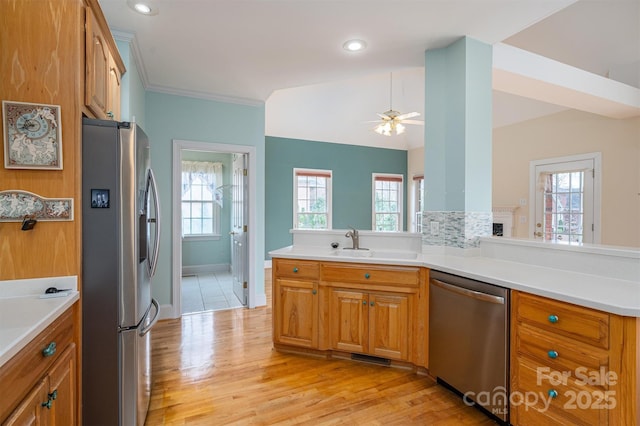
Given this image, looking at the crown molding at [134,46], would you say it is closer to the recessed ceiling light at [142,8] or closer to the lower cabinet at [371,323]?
the recessed ceiling light at [142,8]

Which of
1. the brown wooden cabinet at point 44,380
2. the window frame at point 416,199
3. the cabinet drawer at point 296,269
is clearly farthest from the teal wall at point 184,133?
the window frame at point 416,199

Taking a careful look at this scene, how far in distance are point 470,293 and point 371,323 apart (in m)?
0.83

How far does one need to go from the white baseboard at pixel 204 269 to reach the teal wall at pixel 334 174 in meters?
0.90

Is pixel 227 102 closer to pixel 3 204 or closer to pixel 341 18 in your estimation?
pixel 341 18

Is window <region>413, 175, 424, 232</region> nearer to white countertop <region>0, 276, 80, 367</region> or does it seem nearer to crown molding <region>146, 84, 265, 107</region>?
crown molding <region>146, 84, 265, 107</region>

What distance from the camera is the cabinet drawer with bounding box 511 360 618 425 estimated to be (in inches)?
54.3

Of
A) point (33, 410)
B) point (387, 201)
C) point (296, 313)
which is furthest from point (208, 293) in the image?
point (387, 201)

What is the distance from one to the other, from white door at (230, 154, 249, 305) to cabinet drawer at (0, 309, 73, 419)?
106 inches

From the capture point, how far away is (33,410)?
3.57 feet

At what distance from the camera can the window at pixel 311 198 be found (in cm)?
671

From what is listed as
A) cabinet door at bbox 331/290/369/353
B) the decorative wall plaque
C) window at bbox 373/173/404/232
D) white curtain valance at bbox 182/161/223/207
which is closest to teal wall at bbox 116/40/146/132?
the decorative wall plaque

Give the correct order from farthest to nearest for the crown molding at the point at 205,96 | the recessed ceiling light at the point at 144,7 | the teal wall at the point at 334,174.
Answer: the teal wall at the point at 334,174 → the crown molding at the point at 205,96 → the recessed ceiling light at the point at 144,7

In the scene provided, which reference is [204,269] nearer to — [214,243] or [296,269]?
[214,243]

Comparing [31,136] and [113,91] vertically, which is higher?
[113,91]
